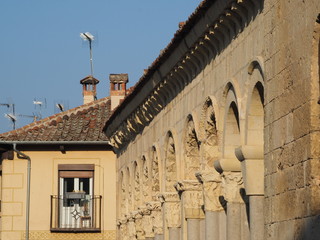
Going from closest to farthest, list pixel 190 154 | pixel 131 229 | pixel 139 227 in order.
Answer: pixel 190 154 → pixel 139 227 → pixel 131 229

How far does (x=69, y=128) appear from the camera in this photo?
43.0 m

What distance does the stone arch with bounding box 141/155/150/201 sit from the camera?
32.0 m

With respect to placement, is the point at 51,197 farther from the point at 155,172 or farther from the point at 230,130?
the point at 230,130

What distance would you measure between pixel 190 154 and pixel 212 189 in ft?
9.60

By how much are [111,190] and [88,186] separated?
2.98 feet

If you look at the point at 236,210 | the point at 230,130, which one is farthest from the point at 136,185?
the point at 236,210

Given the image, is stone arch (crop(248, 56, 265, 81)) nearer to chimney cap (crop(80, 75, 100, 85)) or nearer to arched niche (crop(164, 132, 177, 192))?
arched niche (crop(164, 132, 177, 192))

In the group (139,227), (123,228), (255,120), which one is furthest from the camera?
(123,228)

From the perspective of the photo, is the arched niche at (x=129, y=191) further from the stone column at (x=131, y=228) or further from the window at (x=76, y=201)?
the window at (x=76, y=201)

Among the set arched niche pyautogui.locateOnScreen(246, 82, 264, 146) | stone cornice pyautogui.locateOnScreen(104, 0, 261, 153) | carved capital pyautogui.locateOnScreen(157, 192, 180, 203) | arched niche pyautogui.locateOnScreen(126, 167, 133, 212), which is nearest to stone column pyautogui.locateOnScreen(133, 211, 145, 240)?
arched niche pyautogui.locateOnScreen(126, 167, 133, 212)

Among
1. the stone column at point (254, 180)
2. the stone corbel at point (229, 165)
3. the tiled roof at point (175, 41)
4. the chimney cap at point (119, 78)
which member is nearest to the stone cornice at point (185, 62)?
the tiled roof at point (175, 41)

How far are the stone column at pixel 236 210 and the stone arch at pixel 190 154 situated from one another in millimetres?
4365

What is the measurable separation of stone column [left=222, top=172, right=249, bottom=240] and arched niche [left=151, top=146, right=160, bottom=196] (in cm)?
930

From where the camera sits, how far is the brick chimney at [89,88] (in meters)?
50.5
